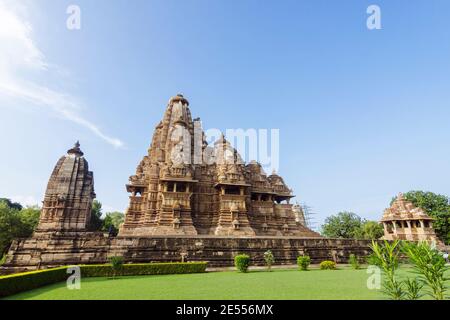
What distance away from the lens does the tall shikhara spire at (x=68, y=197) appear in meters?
26.4

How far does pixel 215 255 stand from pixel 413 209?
97.7 feet

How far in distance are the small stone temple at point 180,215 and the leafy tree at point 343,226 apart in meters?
23.9

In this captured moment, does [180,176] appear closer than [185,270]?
No

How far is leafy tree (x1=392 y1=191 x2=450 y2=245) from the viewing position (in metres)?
34.9

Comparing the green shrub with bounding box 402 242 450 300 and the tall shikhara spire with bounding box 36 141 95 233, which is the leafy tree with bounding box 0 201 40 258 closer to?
the tall shikhara spire with bounding box 36 141 95 233

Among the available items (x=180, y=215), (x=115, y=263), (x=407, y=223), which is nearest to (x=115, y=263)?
(x=115, y=263)

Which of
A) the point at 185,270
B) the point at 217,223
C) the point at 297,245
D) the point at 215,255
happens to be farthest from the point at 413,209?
the point at 185,270

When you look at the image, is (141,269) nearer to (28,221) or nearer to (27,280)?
(27,280)

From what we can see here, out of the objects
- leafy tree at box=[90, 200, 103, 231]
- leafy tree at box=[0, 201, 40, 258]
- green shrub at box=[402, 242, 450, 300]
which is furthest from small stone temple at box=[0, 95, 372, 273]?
leafy tree at box=[90, 200, 103, 231]

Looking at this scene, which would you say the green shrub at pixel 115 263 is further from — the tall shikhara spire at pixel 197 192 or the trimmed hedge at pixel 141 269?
the tall shikhara spire at pixel 197 192

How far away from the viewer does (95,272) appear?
12547 millimetres

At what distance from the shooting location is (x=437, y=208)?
119 feet

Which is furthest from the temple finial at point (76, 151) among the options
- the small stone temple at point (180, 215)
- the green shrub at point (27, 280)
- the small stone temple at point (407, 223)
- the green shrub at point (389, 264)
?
the small stone temple at point (407, 223)
